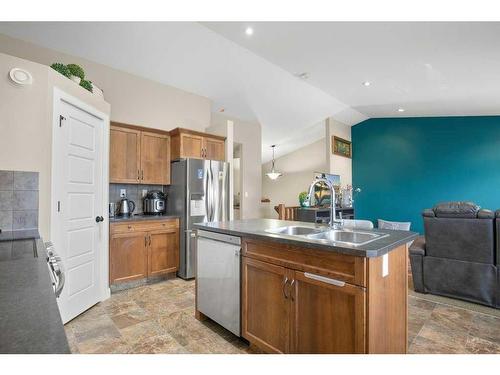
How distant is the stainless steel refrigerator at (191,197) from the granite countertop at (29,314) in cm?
261

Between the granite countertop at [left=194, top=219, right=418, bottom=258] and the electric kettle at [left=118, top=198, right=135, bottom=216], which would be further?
the electric kettle at [left=118, top=198, right=135, bottom=216]

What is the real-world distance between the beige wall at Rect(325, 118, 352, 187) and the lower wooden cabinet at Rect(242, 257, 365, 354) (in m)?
5.42

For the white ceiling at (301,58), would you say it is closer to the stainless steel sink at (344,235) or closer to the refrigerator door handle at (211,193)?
the refrigerator door handle at (211,193)

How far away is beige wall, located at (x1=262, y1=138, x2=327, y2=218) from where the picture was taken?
8992 mm

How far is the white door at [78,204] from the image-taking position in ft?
8.00

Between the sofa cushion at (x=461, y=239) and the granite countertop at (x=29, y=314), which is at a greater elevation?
the granite countertop at (x=29, y=314)

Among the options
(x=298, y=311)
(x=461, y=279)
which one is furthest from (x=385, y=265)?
(x=461, y=279)

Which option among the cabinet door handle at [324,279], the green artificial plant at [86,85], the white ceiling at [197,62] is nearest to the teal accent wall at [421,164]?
the white ceiling at [197,62]

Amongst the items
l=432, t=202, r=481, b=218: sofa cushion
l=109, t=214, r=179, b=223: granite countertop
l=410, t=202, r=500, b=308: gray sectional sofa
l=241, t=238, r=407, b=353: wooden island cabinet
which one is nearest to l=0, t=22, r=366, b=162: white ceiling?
l=109, t=214, r=179, b=223: granite countertop

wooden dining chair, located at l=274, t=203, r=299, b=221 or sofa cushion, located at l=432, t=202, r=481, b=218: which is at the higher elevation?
sofa cushion, located at l=432, t=202, r=481, b=218

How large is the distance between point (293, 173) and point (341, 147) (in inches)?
91.7

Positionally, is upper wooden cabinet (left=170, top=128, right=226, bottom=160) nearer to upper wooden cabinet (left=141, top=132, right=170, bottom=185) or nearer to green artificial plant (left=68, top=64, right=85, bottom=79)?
upper wooden cabinet (left=141, top=132, right=170, bottom=185)
